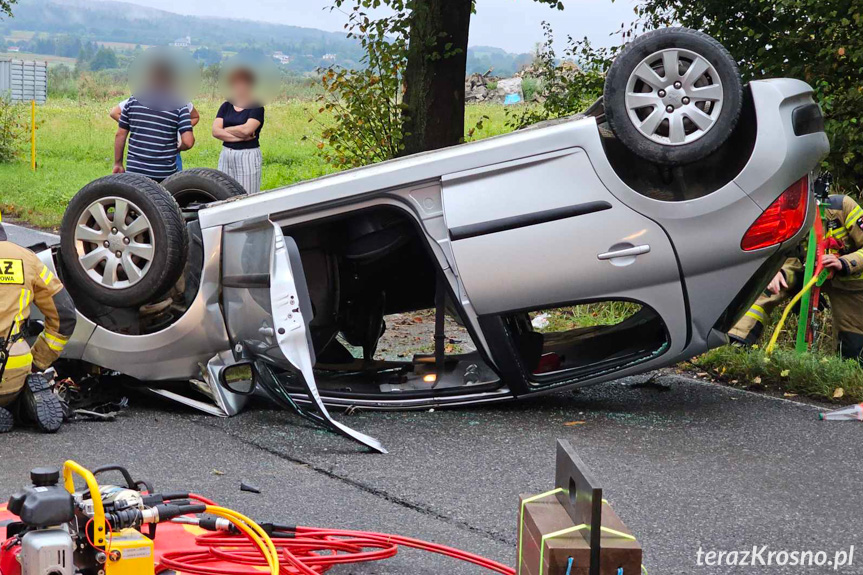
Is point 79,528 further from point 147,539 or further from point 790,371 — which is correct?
point 790,371

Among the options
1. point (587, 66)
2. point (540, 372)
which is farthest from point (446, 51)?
point (540, 372)

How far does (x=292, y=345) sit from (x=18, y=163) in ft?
65.5

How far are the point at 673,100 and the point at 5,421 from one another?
3.62m

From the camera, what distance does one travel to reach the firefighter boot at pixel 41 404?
5102 mm

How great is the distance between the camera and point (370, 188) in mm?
5164

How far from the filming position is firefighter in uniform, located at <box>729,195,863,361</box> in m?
Result: 6.32

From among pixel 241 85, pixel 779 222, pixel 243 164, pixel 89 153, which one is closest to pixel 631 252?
pixel 779 222

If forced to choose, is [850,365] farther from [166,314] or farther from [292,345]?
[166,314]

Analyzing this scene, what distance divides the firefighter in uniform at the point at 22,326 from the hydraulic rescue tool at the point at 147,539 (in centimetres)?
142

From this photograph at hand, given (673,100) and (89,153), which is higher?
(89,153)

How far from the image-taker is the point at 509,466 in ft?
15.5

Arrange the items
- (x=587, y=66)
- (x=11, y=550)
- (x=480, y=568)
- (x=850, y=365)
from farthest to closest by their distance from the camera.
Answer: (x=587, y=66), (x=850, y=365), (x=480, y=568), (x=11, y=550)

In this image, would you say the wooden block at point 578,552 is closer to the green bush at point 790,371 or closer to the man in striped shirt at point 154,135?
the green bush at point 790,371

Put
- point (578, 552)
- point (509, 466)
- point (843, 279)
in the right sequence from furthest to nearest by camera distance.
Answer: point (843, 279), point (509, 466), point (578, 552)
